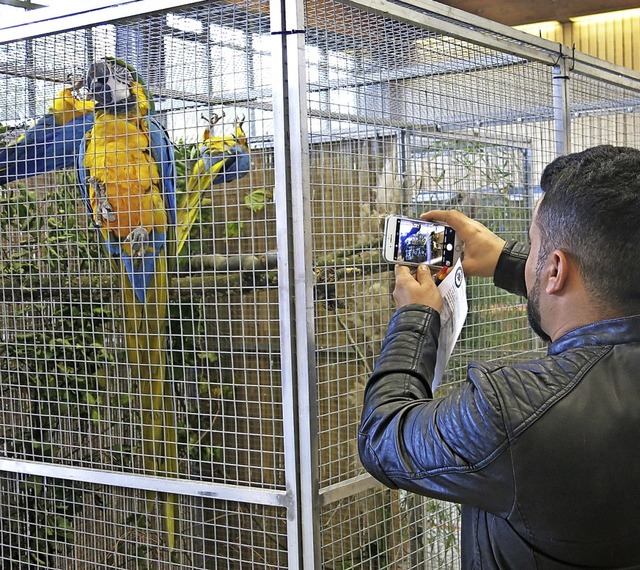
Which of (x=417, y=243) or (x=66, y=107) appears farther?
(x=66, y=107)

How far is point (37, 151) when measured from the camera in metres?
1.64

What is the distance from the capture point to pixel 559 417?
2.68 feet

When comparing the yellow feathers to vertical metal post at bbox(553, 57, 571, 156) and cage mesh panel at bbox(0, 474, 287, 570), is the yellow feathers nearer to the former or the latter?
cage mesh panel at bbox(0, 474, 287, 570)

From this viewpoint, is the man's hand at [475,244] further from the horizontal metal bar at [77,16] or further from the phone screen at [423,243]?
the horizontal metal bar at [77,16]

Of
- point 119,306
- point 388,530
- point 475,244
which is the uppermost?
point 475,244

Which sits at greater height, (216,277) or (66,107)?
(66,107)

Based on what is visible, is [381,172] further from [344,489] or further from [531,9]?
[531,9]

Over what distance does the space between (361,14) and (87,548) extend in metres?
1.25

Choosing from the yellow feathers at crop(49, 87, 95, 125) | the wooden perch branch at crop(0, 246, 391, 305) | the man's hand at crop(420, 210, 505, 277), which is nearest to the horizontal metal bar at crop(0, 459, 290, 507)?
the wooden perch branch at crop(0, 246, 391, 305)

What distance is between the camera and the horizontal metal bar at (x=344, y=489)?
49.2 inches

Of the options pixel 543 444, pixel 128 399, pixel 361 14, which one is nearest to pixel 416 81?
pixel 361 14

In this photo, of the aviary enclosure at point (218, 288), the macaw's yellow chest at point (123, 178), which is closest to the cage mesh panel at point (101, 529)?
the aviary enclosure at point (218, 288)

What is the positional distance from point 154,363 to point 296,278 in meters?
0.49

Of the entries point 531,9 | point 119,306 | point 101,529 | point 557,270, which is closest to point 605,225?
point 557,270
